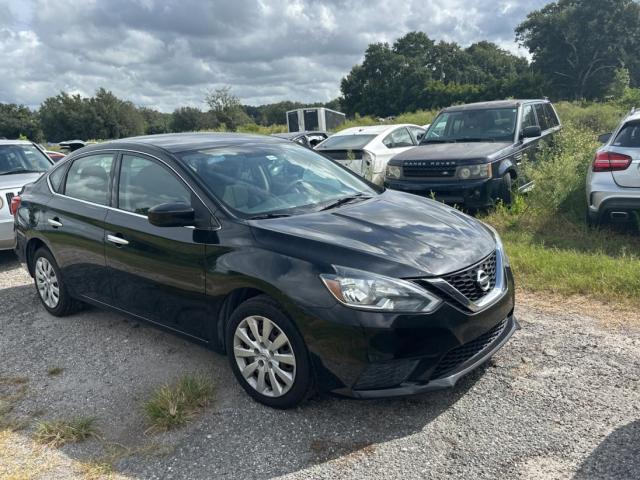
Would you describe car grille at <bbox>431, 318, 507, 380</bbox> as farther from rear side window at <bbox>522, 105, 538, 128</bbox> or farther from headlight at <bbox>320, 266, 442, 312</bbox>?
rear side window at <bbox>522, 105, 538, 128</bbox>

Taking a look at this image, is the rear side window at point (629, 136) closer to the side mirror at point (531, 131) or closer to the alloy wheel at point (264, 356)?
the side mirror at point (531, 131)

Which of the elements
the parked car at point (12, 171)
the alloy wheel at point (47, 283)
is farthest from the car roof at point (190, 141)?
the parked car at point (12, 171)

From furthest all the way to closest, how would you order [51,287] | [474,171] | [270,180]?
[474,171]
[51,287]
[270,180]

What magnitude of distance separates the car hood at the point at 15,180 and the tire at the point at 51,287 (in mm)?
2448

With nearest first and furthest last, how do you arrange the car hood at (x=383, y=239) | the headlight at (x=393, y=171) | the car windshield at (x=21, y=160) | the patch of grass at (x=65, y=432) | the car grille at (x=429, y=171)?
the car hood at (x=383, y=239)
the patch of grass at (x=65, y=432)
the car grille at (x=429, y=171)
the car windshield at (x=21, y=160)
the headlight at (x=393, y=171)

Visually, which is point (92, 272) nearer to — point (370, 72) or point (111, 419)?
point (111, 419)

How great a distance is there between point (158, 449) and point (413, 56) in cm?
8995

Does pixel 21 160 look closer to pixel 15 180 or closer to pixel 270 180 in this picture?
pixel 15 180

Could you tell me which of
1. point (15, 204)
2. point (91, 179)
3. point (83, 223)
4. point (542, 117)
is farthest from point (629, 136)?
point (15, 204)

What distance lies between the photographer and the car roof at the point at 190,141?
4.21 meters

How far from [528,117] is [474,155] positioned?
81.4 inches

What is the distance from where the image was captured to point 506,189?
8.05 m

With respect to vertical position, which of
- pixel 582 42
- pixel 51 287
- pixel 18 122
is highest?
pixel 582 42

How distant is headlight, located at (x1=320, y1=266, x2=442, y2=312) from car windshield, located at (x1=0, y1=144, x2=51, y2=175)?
6.96 meters
